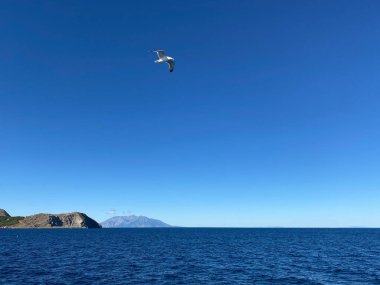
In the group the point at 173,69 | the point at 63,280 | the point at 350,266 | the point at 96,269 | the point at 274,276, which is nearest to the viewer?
the point at 173,69

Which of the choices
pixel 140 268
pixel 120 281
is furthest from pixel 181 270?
pixel 120 281

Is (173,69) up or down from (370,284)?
up

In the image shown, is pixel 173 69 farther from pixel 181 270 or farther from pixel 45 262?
pixel 45 262

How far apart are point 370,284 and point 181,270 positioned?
29978 mm

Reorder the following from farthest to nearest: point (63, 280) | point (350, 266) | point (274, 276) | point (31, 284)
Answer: point (350, 266) < point (274, 276) < point (63, 280) < point (31, 284)

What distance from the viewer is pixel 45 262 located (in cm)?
6612

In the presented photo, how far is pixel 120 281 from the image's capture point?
4634cm

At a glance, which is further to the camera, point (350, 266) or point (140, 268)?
point (350, 266)

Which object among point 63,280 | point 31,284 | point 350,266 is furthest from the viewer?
point 350,266

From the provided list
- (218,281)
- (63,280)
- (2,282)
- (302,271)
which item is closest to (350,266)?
(302,271)

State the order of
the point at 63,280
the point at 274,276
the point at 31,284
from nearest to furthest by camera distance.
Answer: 1. the point at 31,284
2. the point at 63,280
3. the point at 274,276

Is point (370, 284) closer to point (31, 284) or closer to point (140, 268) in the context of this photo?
point (140, 268)

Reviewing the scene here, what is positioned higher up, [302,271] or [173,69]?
[173,69]

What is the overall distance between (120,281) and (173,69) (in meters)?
32.8
